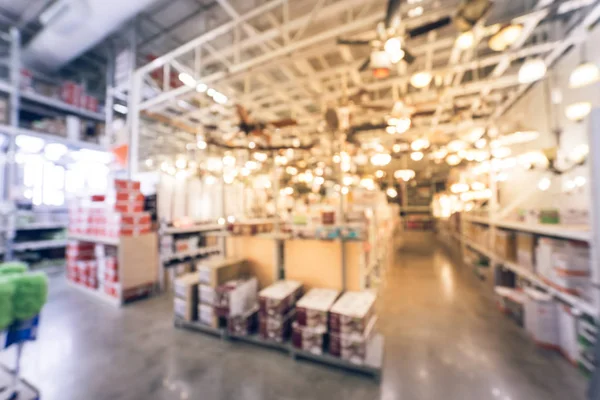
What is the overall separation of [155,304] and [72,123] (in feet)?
21.3

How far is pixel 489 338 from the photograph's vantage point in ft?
9.56

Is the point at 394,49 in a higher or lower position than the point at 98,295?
higher

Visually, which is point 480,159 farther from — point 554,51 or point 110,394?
point 110,394

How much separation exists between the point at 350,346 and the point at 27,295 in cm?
242

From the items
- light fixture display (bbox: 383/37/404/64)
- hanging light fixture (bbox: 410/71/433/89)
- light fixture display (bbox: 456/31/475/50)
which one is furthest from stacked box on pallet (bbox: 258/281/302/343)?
light fixture display (bbox: 456/31/475/50)

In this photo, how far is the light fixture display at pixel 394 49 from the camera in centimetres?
248

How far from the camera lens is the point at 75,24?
459cm

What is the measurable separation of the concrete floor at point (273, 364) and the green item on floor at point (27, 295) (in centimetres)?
95

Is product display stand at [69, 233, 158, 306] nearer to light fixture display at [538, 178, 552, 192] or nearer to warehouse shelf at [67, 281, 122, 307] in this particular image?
warehouse shelf at [67, 281, 122, 307]

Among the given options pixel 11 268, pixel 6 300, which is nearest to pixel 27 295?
pixel 6 300

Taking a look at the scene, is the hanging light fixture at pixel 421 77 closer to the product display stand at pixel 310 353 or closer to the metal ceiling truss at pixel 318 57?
the metal ceiling truss at pixel 318 57

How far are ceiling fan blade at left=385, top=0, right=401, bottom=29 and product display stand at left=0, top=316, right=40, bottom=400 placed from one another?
383 cm

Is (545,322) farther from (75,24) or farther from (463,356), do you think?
(75,24)

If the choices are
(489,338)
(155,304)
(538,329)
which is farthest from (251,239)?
(538,329)
